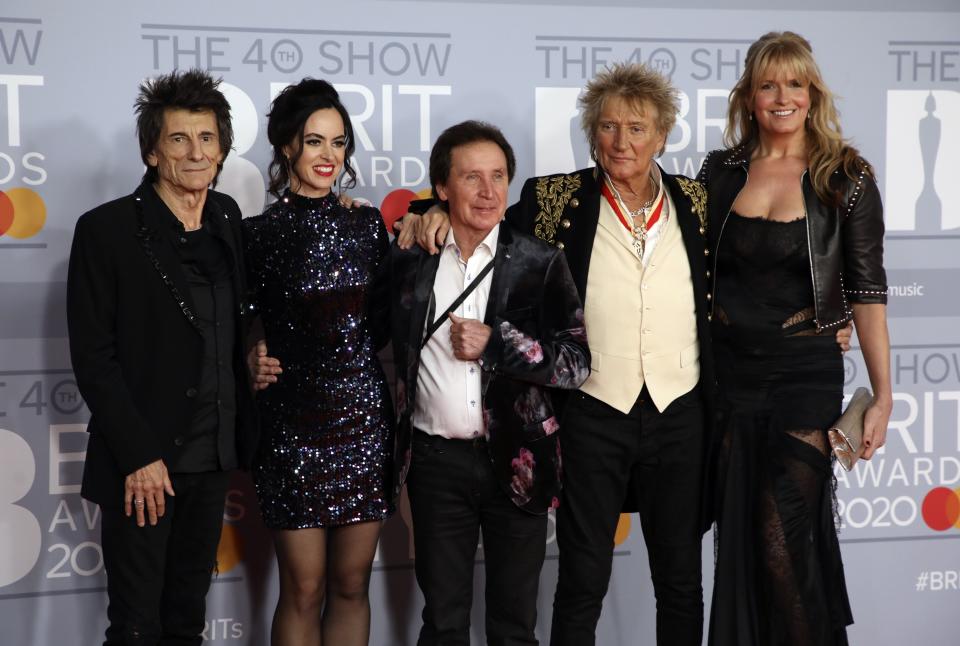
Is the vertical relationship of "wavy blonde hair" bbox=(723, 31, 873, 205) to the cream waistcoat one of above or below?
above

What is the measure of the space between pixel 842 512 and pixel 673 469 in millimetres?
1255

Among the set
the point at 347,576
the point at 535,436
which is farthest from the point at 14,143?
the point at 535,436

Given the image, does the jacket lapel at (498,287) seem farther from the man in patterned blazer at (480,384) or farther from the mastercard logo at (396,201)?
the mastercard logo at (396,201)

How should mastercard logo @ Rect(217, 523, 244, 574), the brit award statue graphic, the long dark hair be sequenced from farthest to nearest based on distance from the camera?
the brit award statue graphic → mastercard logo @ Rect(217, 523, 244, 574) → the long dark hair

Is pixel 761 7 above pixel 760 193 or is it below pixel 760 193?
above

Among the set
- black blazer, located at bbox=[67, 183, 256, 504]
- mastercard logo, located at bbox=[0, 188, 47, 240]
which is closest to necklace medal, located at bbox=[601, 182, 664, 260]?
black blazer, located at bbox=[67, 183, 256, 504]

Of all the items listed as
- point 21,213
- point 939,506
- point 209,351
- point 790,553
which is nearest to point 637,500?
point 790,553

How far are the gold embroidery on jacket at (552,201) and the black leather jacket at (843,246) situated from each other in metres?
0.39

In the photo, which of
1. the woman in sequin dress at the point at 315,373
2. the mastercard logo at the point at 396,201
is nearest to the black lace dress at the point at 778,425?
the woman in sequin dress at the point at 315,373

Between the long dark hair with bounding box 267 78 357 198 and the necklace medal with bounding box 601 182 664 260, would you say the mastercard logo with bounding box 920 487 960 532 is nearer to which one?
the necklace medal with bounding box 601 182 664 260

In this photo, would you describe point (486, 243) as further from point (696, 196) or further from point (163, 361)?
point (163, 361)

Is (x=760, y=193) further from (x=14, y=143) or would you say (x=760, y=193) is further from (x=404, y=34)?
(x=14, y=143)

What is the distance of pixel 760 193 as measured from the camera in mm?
2496

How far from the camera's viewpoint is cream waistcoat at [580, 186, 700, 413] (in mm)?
2400
